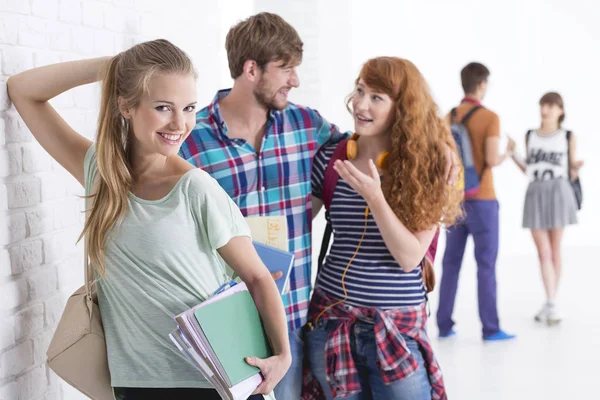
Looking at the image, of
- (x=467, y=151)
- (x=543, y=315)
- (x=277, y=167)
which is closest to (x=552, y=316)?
(x=543, y=315)

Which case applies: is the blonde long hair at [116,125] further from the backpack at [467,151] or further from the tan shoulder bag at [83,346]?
the backpack at [467,151]

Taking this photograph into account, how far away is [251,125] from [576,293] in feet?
14.9

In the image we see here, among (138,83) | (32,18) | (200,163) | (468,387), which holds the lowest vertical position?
(468,387)

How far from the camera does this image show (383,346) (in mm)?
2084

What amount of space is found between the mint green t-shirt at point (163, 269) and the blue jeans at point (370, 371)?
0.68 meters

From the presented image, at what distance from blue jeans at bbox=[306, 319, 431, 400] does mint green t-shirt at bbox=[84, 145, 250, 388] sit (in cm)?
68

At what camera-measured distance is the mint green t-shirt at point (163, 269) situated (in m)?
1.53

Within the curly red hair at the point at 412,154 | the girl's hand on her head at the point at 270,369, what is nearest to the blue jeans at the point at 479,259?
the curly red hair at the point at 412,154

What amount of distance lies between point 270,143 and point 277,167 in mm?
77

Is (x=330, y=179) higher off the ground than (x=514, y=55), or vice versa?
(x=514, y=55)

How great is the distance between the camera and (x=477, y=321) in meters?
5.31

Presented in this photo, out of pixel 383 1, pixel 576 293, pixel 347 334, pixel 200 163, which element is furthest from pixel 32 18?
pixel 383 1

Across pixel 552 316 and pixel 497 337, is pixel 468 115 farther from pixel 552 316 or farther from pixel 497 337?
pixel 552 316

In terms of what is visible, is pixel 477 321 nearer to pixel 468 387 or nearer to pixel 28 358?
pixel 468 387
